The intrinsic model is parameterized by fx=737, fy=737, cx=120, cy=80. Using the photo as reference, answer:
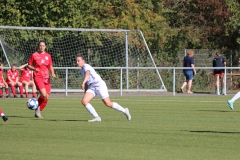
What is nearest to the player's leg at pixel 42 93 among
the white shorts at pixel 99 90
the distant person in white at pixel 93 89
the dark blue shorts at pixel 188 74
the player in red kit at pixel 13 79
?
the distant person in white at pixel 93 89

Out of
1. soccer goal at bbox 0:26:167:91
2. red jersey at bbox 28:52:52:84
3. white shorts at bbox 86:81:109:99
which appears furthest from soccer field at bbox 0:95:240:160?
soccer goal at bbox 0:26:167:91

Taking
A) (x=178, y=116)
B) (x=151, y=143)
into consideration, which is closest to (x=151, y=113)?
(x=178, y=116)

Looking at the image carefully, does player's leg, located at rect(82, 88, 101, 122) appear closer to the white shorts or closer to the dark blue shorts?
the white shorts

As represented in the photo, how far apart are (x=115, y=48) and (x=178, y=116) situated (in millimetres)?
17096

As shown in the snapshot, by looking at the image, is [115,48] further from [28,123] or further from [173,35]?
[28,123]

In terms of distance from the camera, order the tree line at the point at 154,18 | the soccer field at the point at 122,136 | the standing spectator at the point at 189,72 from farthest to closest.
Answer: the tree line at the point at 154,18, the standing spectator at the point at 189,72, the soccer field at the point at 122,136

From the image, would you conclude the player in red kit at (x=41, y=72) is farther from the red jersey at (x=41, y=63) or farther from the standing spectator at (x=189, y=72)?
the standing spectator at (x=189, y=72)

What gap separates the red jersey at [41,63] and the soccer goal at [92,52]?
1310 cm

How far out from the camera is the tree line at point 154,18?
37.5 metres

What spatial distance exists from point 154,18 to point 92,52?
941cm

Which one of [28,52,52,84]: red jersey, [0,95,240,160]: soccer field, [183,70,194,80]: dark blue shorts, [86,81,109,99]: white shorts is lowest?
[183,70,194,80]: dark blue shorts

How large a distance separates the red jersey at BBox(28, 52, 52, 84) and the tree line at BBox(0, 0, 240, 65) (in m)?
17.4

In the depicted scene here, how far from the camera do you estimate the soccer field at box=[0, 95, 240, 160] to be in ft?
36.8

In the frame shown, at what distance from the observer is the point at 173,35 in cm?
4559
